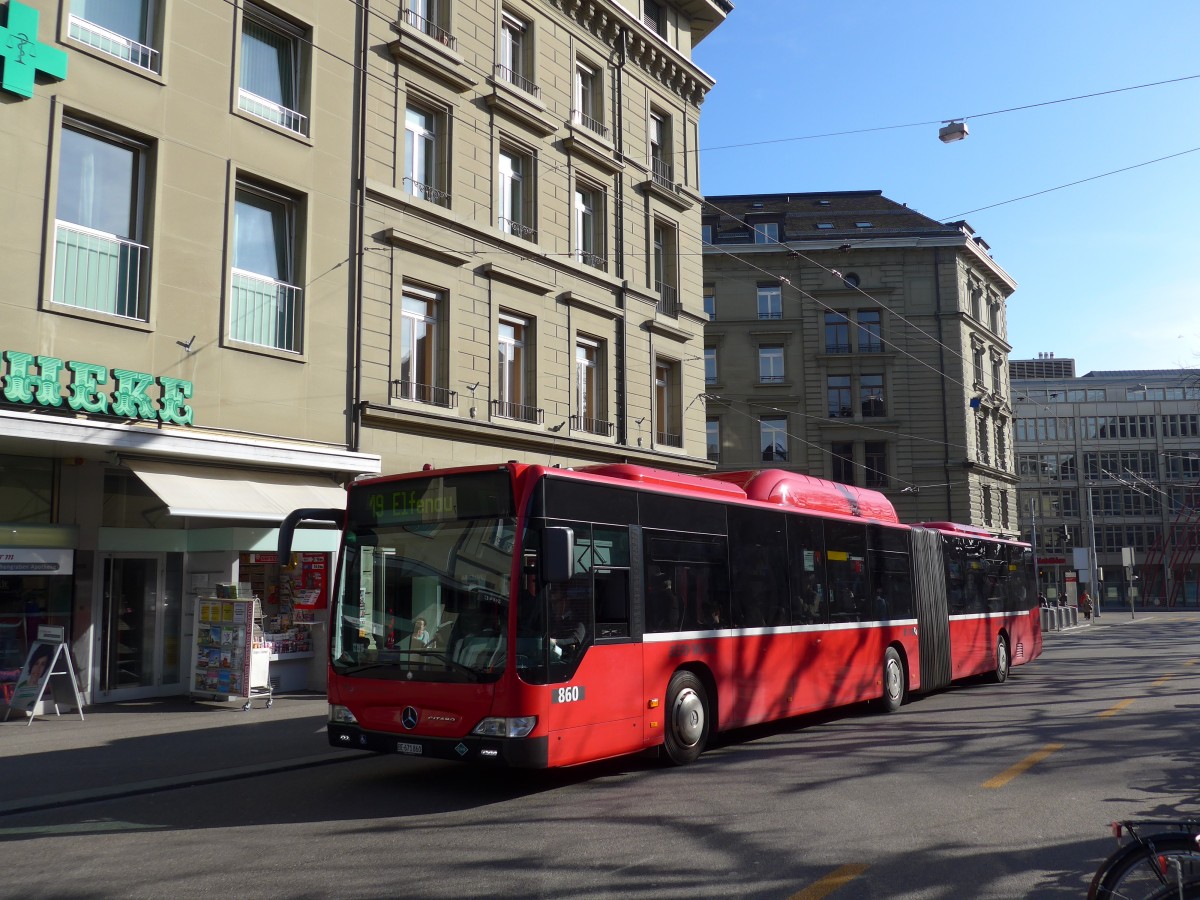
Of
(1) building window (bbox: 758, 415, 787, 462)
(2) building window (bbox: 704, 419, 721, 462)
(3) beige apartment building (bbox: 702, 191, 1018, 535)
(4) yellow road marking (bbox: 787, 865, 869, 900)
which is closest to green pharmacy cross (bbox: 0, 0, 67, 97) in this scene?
(4) yellow road marking (bbox: 787, 865, 869, 900)

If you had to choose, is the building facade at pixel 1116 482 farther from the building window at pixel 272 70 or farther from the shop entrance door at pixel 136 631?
the shop entrance door at pixel 136 631

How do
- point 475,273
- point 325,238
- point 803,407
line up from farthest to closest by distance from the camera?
point 803,407 < point 475,273 < point 325,238

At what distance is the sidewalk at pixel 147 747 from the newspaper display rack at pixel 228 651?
26 cm

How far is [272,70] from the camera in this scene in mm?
17641

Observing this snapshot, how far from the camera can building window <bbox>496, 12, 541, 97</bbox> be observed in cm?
2244

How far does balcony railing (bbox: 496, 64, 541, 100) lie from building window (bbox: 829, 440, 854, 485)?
31484 mm

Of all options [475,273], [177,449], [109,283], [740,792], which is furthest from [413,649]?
[475,273]

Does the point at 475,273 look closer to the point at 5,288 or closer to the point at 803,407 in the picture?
the point at 5,288

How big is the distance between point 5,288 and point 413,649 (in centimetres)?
824

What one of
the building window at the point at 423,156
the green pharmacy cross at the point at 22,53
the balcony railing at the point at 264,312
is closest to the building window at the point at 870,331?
the building window at the point at 423,156

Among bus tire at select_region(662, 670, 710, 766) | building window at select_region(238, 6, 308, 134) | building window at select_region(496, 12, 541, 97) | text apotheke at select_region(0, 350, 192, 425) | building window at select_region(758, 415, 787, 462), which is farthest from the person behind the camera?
building window at select_region(758, 415, 787, 462)

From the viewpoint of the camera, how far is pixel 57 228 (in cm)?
1416

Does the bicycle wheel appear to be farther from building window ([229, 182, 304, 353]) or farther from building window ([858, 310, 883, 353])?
building window ([858, 310, 883, 353])

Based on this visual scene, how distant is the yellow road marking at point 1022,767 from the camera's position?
9047 millimetres
